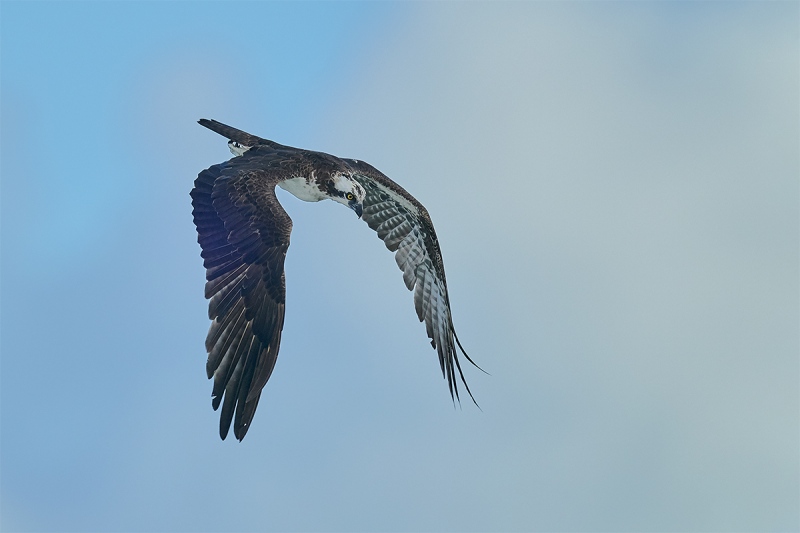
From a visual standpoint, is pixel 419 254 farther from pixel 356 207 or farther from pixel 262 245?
pixel 262 245

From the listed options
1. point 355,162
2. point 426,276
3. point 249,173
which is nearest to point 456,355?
point 426,276

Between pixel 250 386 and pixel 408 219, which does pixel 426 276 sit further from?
pixel 250 386

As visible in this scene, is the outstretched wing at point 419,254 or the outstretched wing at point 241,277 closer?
the outstretched wing at point 241,277

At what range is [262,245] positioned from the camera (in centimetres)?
1620

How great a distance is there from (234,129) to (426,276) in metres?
3.95

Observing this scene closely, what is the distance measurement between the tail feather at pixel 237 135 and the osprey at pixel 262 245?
0.05 feet

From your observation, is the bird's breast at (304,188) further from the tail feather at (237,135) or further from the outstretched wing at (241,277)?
the outstretched wing at (241,277)

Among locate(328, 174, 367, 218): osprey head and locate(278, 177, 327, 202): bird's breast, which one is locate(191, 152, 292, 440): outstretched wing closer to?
locate(278, 177, 327, 202): bird's breast

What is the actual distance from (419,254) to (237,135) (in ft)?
11.7

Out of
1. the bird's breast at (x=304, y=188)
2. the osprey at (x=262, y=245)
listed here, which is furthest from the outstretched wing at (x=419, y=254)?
the bird's breast at (x=304, y=188)

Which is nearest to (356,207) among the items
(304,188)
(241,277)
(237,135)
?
(304,188)

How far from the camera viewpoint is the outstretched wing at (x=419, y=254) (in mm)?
19609

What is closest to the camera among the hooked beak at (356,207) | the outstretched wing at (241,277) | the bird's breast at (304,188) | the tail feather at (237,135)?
the outstretched wing at (241,277)

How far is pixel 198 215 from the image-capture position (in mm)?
16500
